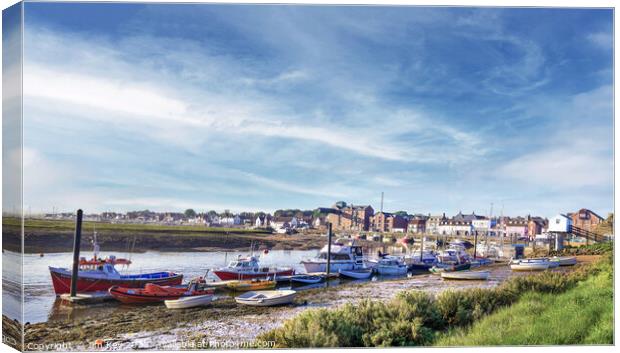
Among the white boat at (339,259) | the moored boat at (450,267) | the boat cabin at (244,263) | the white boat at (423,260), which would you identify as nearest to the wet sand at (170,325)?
the boat cabin at (244,263)

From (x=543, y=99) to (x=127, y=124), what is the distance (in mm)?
6885

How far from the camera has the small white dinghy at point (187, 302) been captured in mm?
11277

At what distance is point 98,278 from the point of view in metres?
13.1

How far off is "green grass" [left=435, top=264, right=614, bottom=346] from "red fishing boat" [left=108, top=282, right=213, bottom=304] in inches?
231

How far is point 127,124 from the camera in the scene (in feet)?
29.3

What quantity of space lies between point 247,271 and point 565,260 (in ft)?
32.4

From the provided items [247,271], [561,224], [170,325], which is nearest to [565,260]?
[561,224]

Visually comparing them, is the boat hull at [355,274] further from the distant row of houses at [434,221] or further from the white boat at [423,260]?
the distant row of houses at [434,221]

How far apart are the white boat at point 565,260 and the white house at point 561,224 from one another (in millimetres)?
1131

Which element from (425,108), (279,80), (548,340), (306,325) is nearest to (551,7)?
(425,108)

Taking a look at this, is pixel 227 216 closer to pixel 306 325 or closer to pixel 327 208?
pixel 327 208

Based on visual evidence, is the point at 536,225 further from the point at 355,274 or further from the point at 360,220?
the point at 355,274

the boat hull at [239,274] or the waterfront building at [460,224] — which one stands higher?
the waterfront building at [460,224]

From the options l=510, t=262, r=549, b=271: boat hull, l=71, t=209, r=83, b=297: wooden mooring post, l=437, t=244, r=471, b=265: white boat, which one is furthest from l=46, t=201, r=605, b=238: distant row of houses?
l=437, t=244, r=471, b=265: white boat
